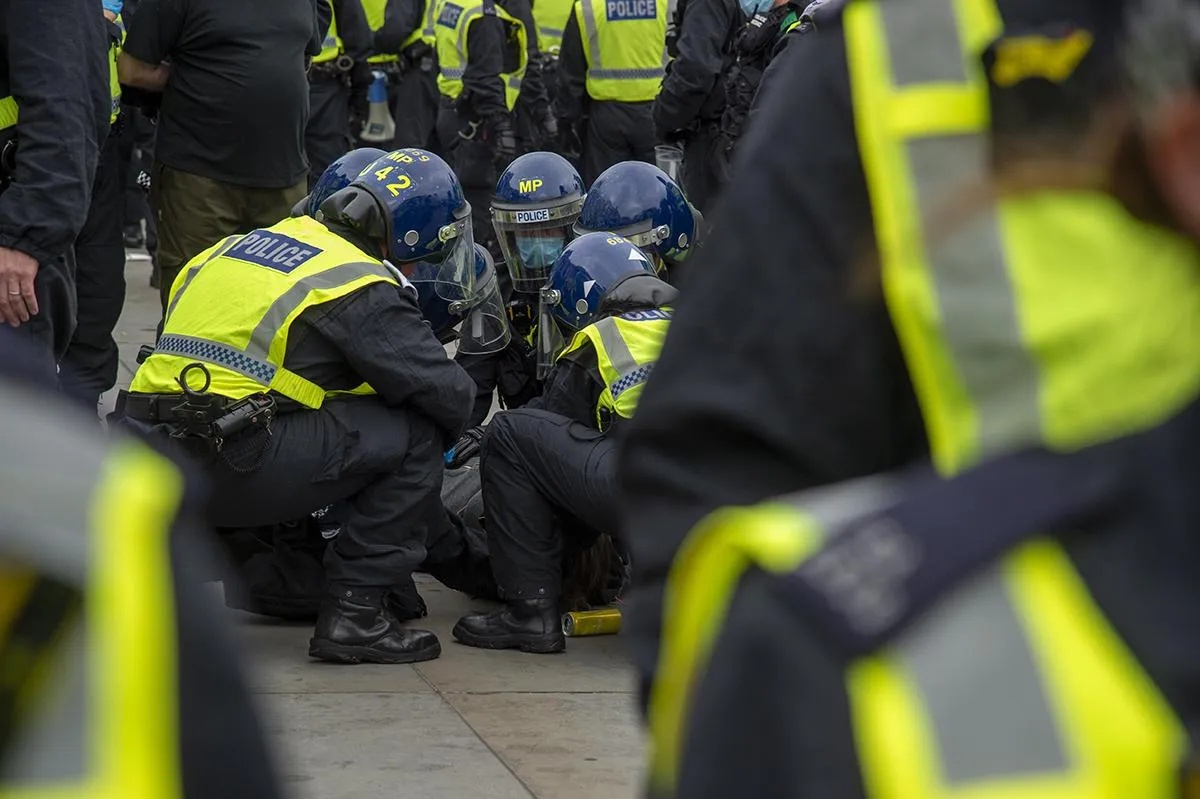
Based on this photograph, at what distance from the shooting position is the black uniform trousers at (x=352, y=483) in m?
5.07

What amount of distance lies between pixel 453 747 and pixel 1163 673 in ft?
12.2

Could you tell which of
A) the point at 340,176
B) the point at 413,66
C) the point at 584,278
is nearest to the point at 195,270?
the point at 340,176

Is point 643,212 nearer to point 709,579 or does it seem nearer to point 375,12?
point 375,12

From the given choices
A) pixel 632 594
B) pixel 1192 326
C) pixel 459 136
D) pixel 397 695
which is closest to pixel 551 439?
pixel 397 695

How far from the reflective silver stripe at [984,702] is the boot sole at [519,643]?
14.7 feet

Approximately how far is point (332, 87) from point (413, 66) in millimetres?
1538

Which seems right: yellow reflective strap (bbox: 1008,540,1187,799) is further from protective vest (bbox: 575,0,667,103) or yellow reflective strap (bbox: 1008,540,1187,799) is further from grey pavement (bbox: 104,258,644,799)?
protective vest (bbox: 575,0,667,103)

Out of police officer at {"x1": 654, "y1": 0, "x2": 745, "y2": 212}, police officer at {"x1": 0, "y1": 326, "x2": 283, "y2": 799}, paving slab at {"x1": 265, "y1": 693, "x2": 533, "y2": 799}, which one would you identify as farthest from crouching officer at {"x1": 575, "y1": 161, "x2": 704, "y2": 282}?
police officer at {"x1": 0, "y1": 326, "x2": 283, "y2": 799}

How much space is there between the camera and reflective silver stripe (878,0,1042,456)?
1075 millimetres

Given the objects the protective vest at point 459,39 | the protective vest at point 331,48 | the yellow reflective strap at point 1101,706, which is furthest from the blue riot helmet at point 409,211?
the protective vest at point 459,39

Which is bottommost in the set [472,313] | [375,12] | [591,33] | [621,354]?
[375,12]

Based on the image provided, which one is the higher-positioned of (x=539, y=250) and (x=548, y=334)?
(x=548, y=334)

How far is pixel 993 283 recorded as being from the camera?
110cm

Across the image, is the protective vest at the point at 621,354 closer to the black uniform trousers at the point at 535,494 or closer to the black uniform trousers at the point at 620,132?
the black uniform trousers at the point at 535,494
